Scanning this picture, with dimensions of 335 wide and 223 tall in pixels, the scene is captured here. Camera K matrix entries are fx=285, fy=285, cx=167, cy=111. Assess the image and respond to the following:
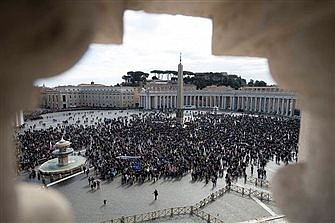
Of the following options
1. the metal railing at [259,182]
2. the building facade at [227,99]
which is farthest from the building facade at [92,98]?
Answer: the metal railing at [259,182]

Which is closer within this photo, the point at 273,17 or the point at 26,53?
the point at 26,53

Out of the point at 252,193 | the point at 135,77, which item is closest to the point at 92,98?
the point at 135,77

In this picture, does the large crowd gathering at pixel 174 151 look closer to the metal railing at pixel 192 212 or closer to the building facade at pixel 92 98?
the metal railing at pixel 192 212

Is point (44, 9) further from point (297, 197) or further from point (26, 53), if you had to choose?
point (297, 197)

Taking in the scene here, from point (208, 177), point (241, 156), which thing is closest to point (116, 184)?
point (208, 177)

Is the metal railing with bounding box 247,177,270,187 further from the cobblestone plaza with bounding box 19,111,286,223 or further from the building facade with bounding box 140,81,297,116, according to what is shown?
the building facade with bounding box 140,81,297,116

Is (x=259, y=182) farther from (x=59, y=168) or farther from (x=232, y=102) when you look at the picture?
(x=232, y=102)

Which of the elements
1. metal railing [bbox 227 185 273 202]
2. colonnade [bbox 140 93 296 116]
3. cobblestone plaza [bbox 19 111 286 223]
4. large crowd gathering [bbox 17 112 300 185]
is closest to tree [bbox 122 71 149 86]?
colonnade [bbox 140 93 296 116]

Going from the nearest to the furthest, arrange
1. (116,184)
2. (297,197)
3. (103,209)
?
Result: 1. (297,197)
2. (103,209)
3. (116,184)
